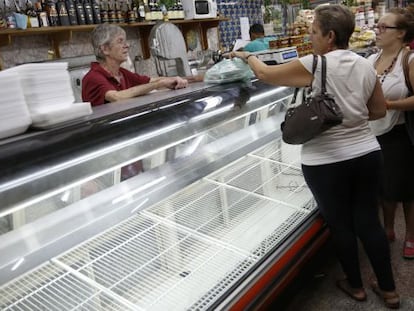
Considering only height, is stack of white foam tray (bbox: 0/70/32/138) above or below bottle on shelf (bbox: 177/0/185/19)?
below

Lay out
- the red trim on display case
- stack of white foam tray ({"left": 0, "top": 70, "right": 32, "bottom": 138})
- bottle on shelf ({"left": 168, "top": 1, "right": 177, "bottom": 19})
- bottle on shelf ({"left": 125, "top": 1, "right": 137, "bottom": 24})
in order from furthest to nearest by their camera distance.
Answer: bottle on shelf ({"left": 168, "top": 1, "right": 177, "bottom": 19}) → bottle on shelf ({"left": 125, "top": 1, "right": 137, "bottom": 24}) → the red trim on display case → stack of white foam tray ({"left": 0, "top": 70, "right": 32, "bottom": 138})

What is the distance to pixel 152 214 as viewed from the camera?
1.51m

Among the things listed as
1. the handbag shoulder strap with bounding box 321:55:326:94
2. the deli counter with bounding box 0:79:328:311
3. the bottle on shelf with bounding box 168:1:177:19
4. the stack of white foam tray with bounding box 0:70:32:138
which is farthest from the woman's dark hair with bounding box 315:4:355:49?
the bottle on shelf with bounding box 168:1:177:19

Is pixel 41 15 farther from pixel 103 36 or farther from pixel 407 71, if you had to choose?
pixel 407 71

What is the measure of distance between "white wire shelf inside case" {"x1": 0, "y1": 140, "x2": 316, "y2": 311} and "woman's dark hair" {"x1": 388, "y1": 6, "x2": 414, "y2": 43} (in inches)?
45.7

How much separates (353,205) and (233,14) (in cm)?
517

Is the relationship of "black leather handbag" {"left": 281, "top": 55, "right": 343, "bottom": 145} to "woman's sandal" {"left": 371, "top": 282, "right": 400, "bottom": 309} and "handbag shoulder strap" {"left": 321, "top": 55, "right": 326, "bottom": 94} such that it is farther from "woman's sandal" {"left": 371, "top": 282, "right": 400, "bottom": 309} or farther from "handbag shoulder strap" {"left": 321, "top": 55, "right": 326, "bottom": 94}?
"woman's sandal" {"left": 371, "top": 282, "right": 400, "bottom": 309}

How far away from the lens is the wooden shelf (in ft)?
11.6

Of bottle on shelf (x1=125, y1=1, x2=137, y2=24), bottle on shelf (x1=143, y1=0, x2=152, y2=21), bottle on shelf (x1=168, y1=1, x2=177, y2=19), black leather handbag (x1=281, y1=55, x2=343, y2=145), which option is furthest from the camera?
bottle on shelf (x1=168, y1=1, x2=177, y2=19)

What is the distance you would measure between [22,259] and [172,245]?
1.77 feet

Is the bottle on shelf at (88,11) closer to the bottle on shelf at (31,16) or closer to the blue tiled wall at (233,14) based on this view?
the bottle on shelf at (31,16)

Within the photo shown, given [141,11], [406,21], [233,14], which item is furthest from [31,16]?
[233,14]

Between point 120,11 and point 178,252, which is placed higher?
point 120,11

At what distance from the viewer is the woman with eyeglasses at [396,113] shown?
2.25 metres
